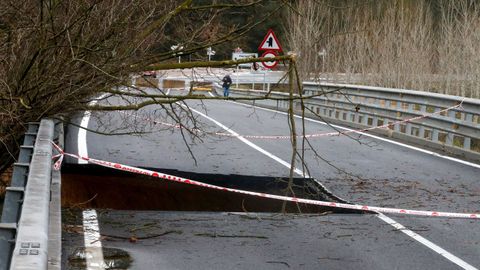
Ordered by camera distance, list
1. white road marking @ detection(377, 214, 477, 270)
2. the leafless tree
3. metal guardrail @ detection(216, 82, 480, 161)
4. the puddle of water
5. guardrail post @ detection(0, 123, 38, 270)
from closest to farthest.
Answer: guardrail post @ detection(0, 123, 38, 270) → the puddle of water → white road marking @ detection(377, 214, 477, 270) → the leafless tree → metal guardrail @ detection(216, 82, 480, 161)

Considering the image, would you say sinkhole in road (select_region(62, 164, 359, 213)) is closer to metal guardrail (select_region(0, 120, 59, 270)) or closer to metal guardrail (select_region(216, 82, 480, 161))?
metal guardrail (select_region(216, 82, 480, 161))

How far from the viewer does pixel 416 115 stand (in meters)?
18.4

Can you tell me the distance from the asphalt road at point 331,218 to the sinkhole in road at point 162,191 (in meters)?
0.42

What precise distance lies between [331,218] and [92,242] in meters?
2.94

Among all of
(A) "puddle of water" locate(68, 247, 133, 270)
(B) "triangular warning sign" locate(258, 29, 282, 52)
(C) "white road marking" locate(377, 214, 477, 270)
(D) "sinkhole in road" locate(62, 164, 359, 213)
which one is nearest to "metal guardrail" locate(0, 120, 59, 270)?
(A) "puddle of water" locate(68, 247, 133, 270)

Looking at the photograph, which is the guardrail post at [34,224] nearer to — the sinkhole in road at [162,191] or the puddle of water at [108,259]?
the puddle of water at [108,259]

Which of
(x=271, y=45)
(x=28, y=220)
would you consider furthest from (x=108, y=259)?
(x=271, y=45)

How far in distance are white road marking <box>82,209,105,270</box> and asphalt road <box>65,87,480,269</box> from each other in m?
0.11

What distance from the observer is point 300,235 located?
8070 millimetres

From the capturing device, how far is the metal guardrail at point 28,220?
2.73m

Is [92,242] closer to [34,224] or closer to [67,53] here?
[67,53]

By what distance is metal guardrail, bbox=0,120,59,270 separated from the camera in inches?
107

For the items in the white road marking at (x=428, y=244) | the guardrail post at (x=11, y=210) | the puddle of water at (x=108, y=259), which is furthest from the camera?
the white road marking at (x=428, y=244)

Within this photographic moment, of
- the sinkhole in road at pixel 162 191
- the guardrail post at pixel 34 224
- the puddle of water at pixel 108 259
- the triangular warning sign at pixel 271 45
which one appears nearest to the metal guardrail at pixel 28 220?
the guardrail post at pixel 34 224
